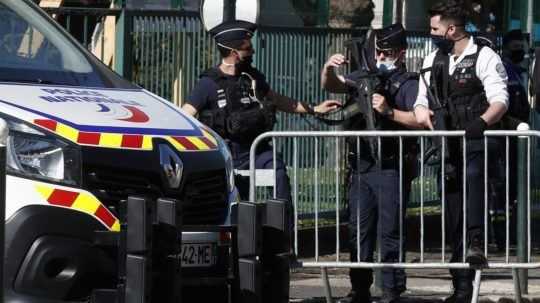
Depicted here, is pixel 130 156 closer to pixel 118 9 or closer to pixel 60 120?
pixel 60 120

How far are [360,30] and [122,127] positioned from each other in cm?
660

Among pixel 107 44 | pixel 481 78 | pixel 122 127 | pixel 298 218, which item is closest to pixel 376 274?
pixel 298 218

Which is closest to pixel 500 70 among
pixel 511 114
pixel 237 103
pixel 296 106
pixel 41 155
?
pixel 296 106

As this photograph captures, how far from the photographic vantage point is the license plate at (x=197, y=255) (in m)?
6.39

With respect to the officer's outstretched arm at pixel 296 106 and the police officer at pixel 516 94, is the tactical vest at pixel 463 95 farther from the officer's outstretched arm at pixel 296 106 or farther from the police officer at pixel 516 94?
the police officer at pixel 516 94

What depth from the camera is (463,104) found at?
30.6 feet

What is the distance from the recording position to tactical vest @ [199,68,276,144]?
9.26m

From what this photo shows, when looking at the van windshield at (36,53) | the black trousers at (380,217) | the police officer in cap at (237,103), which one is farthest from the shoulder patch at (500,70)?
the van windshield at (36,53)

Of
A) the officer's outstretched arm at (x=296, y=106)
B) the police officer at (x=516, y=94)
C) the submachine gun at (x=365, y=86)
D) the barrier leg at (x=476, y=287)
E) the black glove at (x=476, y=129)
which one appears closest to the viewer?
the barrier leg at (x=476, y=287)

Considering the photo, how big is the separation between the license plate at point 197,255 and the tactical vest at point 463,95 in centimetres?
322

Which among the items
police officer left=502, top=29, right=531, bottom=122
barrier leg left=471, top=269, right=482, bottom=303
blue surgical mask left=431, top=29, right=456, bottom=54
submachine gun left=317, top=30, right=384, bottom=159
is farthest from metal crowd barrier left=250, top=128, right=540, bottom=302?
police officer left=502, top=29, right=531, bottom=122

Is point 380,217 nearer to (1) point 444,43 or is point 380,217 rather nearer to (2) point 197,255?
(1) point 444,43

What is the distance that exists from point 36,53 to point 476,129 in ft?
10.0

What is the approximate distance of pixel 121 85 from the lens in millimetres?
7348
